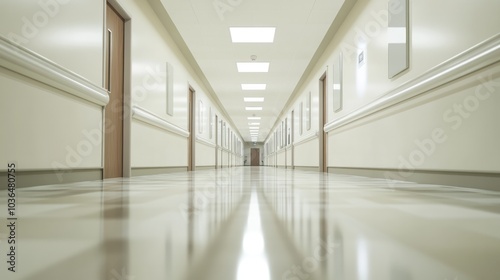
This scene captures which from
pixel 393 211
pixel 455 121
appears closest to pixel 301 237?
pixel 393 211

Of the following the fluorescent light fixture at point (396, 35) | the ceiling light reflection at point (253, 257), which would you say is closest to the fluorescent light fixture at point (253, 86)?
the fluorescent light fixture at point (396, 35)

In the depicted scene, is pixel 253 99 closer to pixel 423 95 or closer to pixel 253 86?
pixel 253 86

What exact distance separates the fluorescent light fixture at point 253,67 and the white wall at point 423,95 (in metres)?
2.62

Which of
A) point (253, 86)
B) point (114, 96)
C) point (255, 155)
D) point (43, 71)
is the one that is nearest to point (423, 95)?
point (43, 71)

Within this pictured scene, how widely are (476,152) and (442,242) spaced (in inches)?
71.5

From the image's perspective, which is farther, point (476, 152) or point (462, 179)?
point (462, 179)

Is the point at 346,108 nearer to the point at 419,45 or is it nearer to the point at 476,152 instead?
the point at 419,45

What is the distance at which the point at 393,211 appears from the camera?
50.6 inches

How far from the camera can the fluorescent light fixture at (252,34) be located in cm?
584

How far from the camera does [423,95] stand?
116 inches

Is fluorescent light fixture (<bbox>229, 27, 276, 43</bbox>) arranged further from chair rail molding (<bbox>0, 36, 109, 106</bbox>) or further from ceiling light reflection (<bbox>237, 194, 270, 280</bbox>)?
ceiling light reflection (<bbox>237, 194, 270, 280</bbox>)

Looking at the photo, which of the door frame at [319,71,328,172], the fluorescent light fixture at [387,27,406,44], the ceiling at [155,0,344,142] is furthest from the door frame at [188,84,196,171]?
the fluorescent light fixture at [387,27,406,44]

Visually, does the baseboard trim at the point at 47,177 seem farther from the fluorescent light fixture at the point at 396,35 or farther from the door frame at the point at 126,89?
the fluorescent light fixture at the point at 396,35

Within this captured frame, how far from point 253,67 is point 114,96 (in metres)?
4.49
